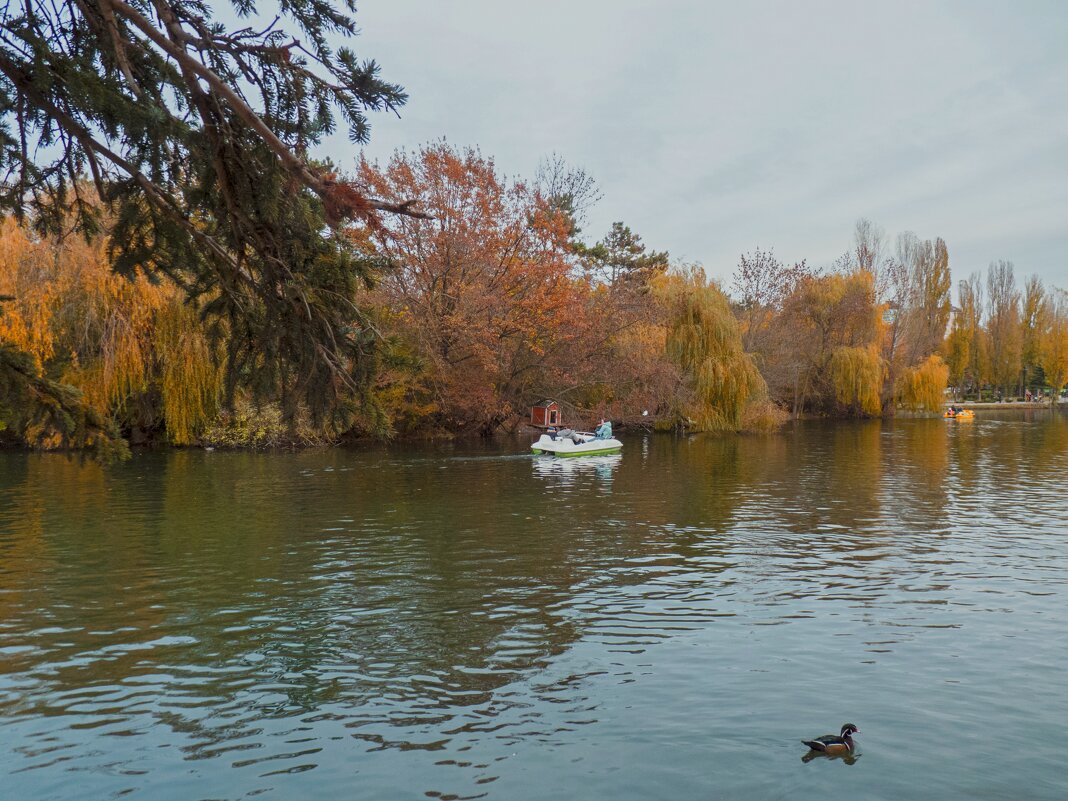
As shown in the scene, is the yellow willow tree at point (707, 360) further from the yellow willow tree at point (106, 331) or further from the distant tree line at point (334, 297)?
the yellow willow tree at point (106, 331)

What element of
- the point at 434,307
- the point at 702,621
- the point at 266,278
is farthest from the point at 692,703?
the point at 434,307

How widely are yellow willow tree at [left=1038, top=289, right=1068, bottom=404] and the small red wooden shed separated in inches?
2332

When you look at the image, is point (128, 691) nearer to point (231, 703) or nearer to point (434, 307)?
point (231, 703)

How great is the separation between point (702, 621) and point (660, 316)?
106 ft

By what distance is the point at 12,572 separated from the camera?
12.1m

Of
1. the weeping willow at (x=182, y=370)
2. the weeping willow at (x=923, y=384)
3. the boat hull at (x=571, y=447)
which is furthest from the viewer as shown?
the weeping willow at (x=923, y=384)

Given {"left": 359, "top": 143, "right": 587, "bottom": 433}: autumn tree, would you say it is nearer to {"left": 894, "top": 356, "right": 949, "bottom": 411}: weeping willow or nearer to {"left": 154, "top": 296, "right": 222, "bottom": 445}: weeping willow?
{"left": 154, "top": 296, "right": 222, "bottom": 445}: weeping willow

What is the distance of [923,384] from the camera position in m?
55.8

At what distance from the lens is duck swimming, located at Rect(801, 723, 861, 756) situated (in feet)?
20.9

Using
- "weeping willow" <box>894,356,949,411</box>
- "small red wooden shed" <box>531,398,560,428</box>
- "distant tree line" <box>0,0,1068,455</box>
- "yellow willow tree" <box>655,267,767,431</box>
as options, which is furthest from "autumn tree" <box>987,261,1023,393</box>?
"small red wooden shed" <box>531,398,560,428</box>

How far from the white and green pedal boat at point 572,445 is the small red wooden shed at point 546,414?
237 inches

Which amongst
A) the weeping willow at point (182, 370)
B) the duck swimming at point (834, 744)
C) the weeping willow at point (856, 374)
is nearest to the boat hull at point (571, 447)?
the weeping willow at point (182, 370)

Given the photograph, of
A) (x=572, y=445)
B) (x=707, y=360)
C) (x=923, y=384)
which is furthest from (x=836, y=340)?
(x=572, y=445)

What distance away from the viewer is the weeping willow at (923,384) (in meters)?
55.6
